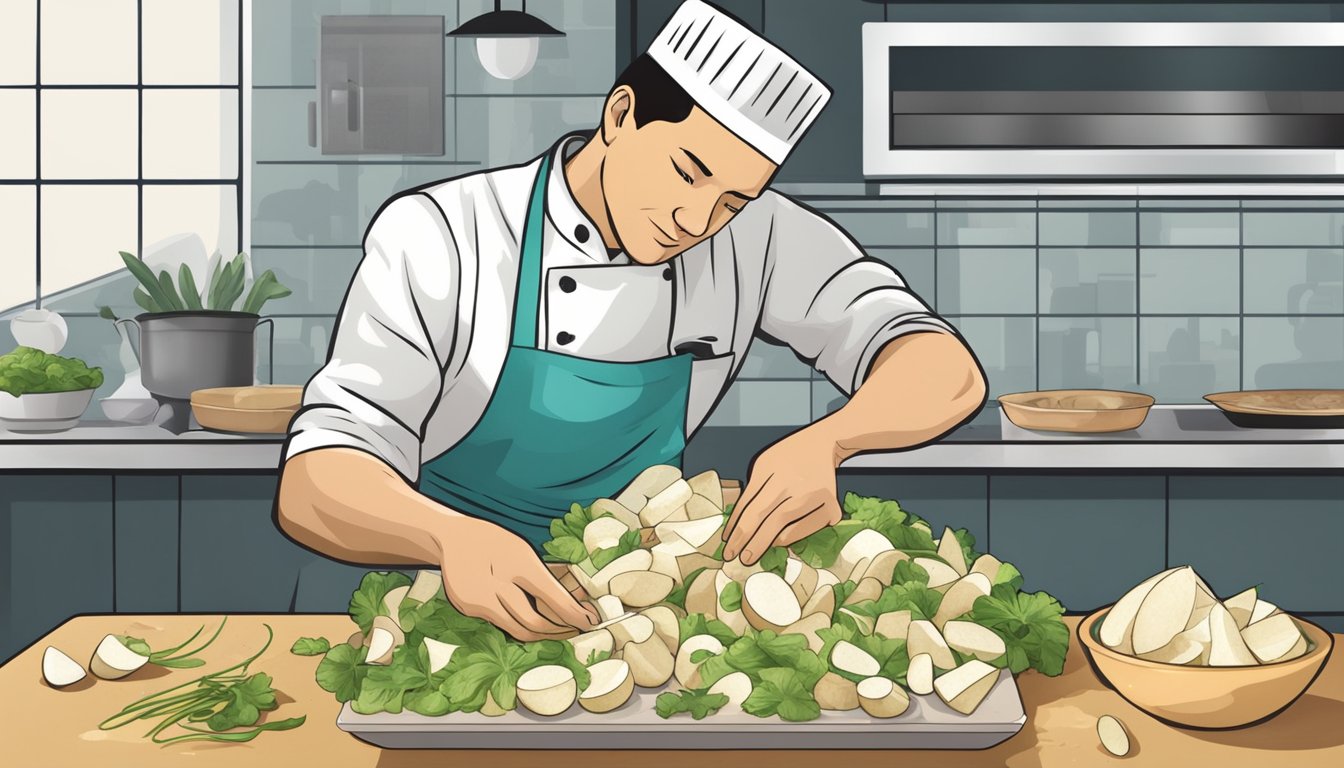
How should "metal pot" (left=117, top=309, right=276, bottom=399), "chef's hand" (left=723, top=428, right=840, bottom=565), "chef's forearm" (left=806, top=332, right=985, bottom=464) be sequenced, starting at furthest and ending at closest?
"metal pot" (left=117, top=309, right=276, bottom=399) → "chef's forearm" (left=806, top=332, right=985, bottom=464) → "chef's hand" (left=723, top=428, right=840, bottom=565)

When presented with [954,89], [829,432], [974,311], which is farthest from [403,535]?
[974,311]

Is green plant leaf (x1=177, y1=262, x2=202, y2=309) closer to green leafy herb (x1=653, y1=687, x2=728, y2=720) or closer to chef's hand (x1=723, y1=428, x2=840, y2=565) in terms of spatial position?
chef's hand (x1=723, y1=428, x2=840, y2=565)

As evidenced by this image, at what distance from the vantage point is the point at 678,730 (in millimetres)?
959

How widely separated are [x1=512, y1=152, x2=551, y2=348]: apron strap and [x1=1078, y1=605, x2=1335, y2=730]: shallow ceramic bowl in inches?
39.0

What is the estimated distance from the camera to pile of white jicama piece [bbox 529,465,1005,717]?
978 millimetres

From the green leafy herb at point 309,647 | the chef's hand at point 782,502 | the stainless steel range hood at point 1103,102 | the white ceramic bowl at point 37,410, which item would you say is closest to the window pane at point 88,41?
the white ceramic bowl at point 37,410

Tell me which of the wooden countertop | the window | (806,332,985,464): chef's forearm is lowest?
the wooden countertop

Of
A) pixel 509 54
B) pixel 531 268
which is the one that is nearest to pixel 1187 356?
pixel 509 54

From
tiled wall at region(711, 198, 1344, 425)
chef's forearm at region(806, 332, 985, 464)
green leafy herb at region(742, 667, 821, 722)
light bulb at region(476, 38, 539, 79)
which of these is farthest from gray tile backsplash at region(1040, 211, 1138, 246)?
green leafy herb at region(742, 667, 821, 722)

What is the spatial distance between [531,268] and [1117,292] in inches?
86.5

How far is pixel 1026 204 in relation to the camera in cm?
335

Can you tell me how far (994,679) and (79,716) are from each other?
815mm

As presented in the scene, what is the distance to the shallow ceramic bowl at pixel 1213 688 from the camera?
100cm

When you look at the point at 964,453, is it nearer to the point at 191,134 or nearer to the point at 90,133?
the point at 191,134
